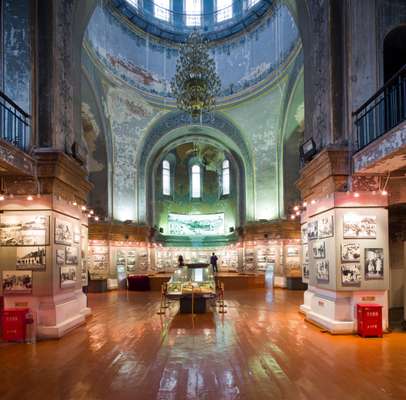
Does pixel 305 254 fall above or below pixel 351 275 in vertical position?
above

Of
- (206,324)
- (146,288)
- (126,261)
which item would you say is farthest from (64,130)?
(126,261)

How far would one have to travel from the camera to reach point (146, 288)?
19359 mm

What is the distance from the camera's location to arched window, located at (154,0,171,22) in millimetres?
23016

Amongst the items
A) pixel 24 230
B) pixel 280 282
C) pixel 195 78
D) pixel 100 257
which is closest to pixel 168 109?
pixel 195 78

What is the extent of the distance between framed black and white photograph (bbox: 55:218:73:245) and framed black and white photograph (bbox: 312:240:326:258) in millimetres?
6028

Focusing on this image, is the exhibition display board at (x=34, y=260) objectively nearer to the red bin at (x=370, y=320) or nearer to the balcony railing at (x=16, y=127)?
the balcony railing at (x=16, y=127)

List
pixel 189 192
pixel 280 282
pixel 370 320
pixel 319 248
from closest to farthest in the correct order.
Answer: pixel 370 320 < pixel 319 248 < pixel 280 282 < pixel 189 192

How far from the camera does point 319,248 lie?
31.7 ft

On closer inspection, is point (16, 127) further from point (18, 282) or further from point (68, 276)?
point (68, 276)

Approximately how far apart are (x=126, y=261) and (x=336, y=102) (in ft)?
51.5

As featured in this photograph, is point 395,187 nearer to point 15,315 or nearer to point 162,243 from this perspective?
point 15,315

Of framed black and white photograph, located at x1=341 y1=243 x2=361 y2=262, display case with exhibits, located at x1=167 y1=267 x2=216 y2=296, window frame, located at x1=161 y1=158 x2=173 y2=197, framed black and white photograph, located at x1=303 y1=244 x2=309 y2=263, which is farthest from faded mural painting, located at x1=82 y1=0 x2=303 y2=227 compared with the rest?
framed black and white photograph, located at x1=341 y1=243 x2=361 y2=262

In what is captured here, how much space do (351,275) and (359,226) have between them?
3.52ft

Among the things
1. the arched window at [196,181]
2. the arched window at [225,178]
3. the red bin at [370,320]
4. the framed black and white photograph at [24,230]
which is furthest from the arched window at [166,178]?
the red bin at [370,320]
